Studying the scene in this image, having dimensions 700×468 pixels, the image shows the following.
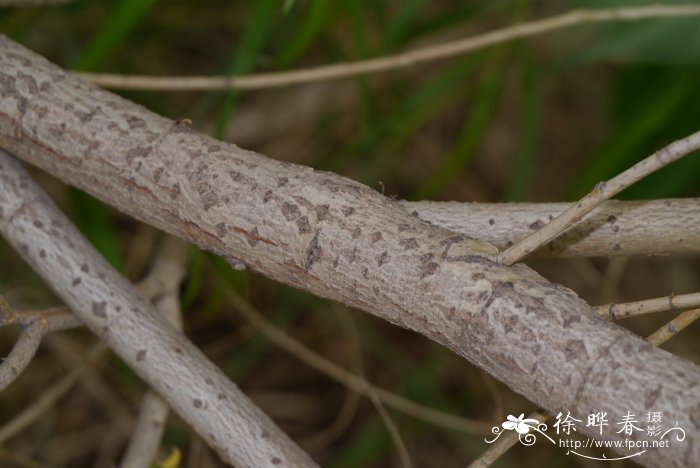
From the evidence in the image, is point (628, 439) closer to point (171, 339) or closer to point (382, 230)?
point (382, 230)

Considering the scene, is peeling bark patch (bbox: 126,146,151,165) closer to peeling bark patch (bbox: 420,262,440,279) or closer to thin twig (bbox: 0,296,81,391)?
thin twig (bbox: 0,296,81,391)

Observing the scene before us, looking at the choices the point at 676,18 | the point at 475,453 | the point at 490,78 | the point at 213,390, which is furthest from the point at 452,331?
the point at 475,453

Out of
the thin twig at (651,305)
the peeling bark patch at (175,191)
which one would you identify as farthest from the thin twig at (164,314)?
the thin twig at (651,305)

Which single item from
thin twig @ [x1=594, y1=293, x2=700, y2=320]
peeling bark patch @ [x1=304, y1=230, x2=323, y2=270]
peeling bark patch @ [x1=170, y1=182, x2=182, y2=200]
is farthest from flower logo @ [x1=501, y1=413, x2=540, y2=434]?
peeling bark patch @ [x1=170, y1=182, x2=182, y2=200]

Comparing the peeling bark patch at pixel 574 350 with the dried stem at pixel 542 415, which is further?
the dried stem at pixel 542 415

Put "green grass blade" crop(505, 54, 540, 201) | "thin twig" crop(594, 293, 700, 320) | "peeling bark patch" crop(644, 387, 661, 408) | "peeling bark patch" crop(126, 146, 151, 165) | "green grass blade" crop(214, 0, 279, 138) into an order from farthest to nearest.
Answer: "green grass blade" crop(505, 54, 540, 201), "green grass blade" crop(214, 0, 279, 138), "peeling bark patch" crop(126, 146, 151, 165), "thin twig" crop(594, 293, 700, 320), "peeling bark patch" crop(644, 387, 661, 408)

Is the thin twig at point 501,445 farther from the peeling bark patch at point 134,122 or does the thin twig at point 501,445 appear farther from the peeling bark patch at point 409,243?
the peeling bark patch at point 134,122

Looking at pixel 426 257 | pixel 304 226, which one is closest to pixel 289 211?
pixel 304 226

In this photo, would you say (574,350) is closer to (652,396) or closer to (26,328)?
(652,396)
